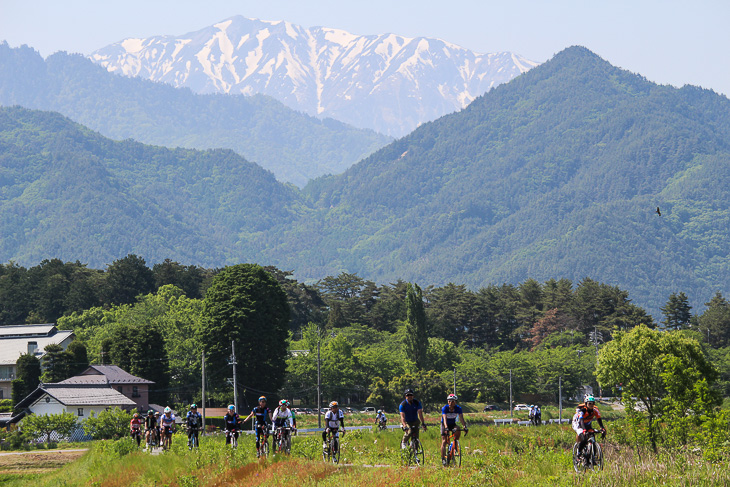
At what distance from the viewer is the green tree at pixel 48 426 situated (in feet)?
232

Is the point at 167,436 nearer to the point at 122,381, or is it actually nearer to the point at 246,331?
the point at 122,381

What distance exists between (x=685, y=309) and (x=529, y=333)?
31.0 metres

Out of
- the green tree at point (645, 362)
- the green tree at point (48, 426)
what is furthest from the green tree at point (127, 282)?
the green tree at point (645, 362)

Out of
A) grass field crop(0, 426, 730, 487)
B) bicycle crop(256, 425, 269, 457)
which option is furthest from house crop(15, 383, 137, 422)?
bicycle crop(256, 425, 269, 457)

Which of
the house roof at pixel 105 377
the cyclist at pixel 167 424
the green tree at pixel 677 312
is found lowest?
the cyclist at pixel 167 424

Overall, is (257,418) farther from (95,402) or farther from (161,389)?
(161,389)

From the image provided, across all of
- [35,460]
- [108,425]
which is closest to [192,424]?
[35,460]

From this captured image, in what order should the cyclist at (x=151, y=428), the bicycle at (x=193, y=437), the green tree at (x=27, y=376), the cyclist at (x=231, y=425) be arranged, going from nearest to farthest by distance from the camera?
1. the cyclist at (x=231, y=425)
2. the bicycle at (x=193, y=437)
3. the cyclist at (x=151, y=428)
4. the green tree at (x=27, y=376)

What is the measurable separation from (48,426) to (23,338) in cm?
5075

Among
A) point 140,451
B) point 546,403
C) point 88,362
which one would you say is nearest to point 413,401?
point 140,451

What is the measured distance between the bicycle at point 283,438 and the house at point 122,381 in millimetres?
59935

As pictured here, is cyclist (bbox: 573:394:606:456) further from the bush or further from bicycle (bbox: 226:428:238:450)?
the bush

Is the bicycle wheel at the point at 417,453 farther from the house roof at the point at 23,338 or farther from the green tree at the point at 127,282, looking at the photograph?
the green tree at the point at 127,282

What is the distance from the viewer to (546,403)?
136 meters
